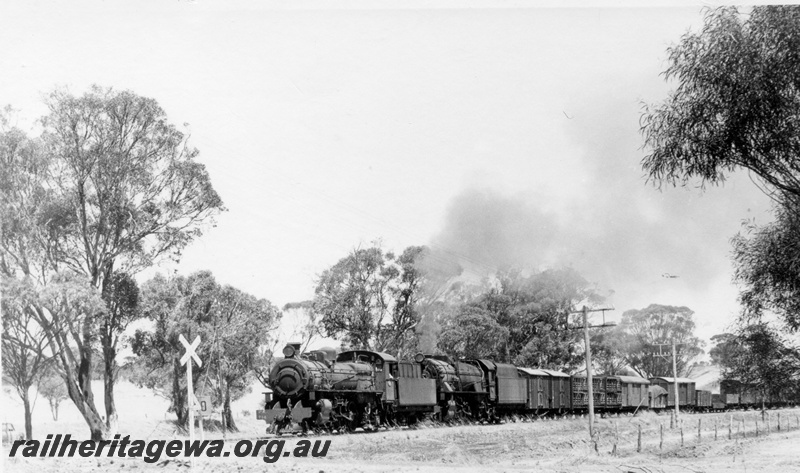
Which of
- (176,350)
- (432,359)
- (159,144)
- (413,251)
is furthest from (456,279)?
(159,144)

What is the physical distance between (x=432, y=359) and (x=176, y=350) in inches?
419

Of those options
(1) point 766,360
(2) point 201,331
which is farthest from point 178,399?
(1) point 766,360

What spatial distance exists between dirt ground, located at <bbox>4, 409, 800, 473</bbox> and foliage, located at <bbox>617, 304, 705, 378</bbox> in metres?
24.0

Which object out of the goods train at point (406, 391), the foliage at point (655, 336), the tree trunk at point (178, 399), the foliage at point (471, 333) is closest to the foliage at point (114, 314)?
the tree trunk at point (178, 399)

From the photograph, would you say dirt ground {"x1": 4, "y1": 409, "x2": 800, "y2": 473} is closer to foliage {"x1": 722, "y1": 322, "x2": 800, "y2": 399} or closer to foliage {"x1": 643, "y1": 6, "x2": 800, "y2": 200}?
foliage {"x1": 722, "y1": 322, "x2": 800, "y2": 399}

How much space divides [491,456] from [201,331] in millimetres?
15249

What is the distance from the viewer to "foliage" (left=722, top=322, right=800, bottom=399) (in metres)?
24.1

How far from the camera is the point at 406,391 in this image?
98.2 feet

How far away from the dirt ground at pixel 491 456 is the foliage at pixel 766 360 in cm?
209

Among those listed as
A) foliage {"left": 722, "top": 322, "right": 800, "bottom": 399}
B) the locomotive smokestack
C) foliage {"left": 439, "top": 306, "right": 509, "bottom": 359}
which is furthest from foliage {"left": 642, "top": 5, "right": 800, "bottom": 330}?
foliage {"left": 439, "top": 306, "right": 509, "bottom": 359}

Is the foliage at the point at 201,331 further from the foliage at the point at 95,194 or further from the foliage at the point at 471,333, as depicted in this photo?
the foliage at the point at 471,333

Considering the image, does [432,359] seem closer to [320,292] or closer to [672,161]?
[320,292]

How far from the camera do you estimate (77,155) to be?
26516 millimetres

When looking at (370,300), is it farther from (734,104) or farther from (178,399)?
(734,104)
